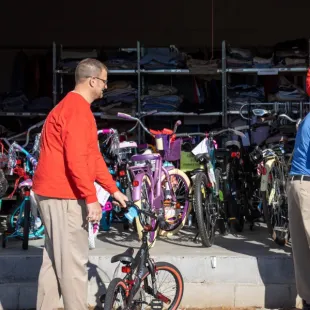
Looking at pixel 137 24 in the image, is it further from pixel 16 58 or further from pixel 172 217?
pixel 172 217

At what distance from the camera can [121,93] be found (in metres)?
8.03

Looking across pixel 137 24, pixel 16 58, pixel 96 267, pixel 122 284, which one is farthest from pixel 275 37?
pixel 122 284

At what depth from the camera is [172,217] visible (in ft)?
19.3

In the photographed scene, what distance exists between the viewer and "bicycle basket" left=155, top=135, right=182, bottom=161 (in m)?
5.93

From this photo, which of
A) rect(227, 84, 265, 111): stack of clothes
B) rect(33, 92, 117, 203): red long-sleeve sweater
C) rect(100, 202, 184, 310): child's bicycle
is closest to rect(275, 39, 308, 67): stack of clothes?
rect(227, 84, 265, 111): stack of clothes

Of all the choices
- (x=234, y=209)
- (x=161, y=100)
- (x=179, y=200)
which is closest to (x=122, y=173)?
(x=179, y=200)

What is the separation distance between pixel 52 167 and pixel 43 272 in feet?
2.20

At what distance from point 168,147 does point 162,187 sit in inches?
19.8

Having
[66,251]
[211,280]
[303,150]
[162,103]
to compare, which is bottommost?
[211,280]

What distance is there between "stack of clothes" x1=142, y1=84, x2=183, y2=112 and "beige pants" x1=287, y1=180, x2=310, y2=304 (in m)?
3.76

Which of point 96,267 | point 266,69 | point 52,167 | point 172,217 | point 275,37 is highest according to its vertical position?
point 275,37

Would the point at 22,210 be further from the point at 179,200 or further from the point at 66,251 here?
the point at 66,251

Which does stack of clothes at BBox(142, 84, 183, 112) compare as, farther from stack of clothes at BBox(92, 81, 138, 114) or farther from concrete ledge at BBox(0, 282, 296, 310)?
concrete ledge at BBox(0, 282, 296, 310)

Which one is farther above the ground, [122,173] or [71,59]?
[71,59]
